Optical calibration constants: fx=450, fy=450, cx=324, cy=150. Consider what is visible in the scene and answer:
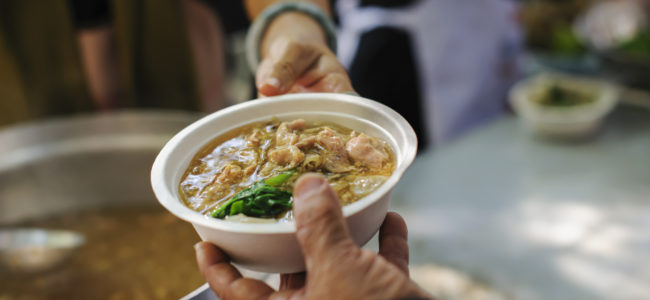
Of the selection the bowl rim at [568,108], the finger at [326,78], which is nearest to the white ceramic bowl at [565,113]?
the bowl rim at [568,108]

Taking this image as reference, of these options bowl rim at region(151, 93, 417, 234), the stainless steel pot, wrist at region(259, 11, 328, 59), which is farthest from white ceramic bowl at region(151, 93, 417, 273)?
the stainless steel pot

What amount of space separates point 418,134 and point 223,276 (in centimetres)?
207

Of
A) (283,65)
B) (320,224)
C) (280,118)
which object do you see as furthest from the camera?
(283,65)

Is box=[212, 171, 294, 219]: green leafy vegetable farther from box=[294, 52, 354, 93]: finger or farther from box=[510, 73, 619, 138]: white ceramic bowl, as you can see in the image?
box=[510, 73, 619, 138]: white ceramic bowl

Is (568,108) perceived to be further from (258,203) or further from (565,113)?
(258,203)

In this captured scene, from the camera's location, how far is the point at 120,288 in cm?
172

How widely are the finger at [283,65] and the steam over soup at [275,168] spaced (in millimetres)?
166

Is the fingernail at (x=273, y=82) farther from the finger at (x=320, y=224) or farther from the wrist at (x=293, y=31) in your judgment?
the finger at (x=320, y=224)

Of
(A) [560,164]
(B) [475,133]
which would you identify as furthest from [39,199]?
(A) [560,164]

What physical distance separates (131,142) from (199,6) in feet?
3.67

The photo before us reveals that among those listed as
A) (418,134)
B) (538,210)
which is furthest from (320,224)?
(418,134)

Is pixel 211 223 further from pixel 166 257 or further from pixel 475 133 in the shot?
pixel 475 133

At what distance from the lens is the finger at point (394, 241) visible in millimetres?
968

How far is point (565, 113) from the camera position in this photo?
269 cm
